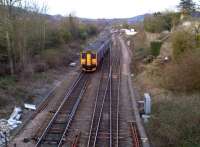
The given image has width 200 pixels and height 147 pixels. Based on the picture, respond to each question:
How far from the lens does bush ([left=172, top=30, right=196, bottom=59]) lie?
20.4 metres

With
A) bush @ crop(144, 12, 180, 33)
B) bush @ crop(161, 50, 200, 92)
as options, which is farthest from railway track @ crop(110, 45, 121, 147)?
bush @ crop(144, 12, 180, 33)

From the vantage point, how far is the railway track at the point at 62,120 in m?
12.3

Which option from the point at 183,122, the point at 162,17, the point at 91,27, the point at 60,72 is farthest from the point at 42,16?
the point at 91,27

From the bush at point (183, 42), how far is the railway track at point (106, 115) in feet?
18.0

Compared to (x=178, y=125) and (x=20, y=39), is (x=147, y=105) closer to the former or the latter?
(x=178, y=125)

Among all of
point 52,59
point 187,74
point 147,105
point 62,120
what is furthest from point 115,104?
point 52,59

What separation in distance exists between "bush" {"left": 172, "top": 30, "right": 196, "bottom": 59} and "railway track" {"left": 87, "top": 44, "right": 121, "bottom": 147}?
5.48 metres

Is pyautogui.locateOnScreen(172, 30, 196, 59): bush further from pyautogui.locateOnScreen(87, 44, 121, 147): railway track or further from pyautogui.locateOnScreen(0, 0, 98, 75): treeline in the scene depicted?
pyautogui.locateOnScreen(0, 0, 98, 75): treeline

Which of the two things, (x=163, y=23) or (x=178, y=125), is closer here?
(x=178, y=125)

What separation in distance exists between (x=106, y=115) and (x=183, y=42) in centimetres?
897

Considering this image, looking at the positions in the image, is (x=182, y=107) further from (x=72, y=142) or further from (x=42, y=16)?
(x=42, y=16)

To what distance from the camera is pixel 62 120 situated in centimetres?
1484

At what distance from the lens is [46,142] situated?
12.2 metres

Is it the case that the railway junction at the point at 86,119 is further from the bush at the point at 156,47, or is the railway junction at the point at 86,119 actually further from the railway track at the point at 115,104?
the bush at the point at 156,47
